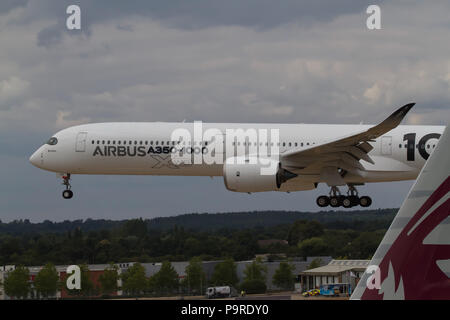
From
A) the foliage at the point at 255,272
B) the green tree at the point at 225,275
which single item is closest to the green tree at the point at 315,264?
the green tree at the point at 225,275

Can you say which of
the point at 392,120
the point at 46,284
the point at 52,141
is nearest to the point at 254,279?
the point at 46,284

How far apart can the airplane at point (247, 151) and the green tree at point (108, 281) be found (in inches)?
428

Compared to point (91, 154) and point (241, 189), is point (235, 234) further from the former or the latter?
point (91, 154)

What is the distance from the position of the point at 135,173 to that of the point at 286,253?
7995 millimetres

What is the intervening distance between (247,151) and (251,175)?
2.53 metres

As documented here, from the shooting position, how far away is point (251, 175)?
30.3 m

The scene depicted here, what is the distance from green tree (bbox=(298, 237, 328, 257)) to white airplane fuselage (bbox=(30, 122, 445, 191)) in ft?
10.3

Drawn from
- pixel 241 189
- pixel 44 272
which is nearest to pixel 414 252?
pixel 44 272

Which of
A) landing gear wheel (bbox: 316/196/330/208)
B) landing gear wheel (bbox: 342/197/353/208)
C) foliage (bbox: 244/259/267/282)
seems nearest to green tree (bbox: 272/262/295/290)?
foliage (bbox: 244/259/267/282)

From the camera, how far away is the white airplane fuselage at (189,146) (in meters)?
32.8

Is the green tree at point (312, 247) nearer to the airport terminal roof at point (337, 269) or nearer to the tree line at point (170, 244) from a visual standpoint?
the tree line at point (170, 244)
